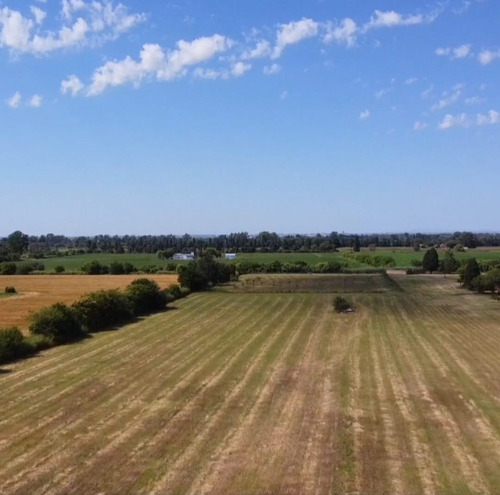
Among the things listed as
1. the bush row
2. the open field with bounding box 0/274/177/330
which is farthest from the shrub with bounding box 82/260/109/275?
the bush row

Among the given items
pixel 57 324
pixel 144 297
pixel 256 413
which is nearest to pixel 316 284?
pixel 144 297

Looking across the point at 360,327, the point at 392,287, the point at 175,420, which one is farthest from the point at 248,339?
the point at 392,287

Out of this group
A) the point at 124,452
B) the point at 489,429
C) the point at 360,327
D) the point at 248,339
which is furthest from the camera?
the point at 360,327

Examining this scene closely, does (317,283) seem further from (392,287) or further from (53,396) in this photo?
(53,396)

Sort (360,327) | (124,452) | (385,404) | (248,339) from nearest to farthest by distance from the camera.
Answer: (124,452), (385,404), (248,339), (360,327)

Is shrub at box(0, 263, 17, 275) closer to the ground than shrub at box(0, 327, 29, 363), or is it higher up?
higher up

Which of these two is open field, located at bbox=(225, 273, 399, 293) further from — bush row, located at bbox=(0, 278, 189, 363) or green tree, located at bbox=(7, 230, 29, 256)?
green tree, located at bbox=(7, 230, 29, 256)

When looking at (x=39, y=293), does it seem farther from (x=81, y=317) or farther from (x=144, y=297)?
→ (x=81, y=317)
